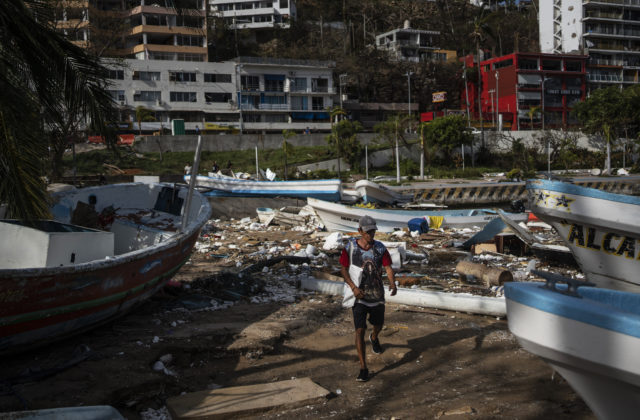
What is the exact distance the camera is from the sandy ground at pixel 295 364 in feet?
15.6

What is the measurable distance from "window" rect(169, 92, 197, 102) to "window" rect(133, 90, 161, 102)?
116 cm

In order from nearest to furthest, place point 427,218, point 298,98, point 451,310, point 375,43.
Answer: point 451,310 → point 427,218 → point 298,98 → point 375,43

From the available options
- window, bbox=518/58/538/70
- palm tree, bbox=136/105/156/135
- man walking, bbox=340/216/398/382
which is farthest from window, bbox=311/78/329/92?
man walking, bbox=340/216/398/382

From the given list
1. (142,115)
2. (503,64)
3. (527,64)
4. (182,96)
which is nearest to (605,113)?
(527,64)

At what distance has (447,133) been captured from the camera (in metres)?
40.8

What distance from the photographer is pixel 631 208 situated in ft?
23.7

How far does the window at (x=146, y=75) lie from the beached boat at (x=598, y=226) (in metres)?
46.7

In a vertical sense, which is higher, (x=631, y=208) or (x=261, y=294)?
(x=631, y=208)

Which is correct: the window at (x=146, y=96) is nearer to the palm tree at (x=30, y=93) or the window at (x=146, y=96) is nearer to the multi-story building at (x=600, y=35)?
the palm tree at (x=30, y=93)

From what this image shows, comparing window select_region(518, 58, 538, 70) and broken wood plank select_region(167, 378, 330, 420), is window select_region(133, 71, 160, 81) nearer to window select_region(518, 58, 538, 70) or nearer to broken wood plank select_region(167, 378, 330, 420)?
window select_region(518, 58, 538, 70)

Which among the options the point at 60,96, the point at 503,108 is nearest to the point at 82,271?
the point at 60,96

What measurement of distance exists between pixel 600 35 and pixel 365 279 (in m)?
70.2

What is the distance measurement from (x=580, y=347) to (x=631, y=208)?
16.3ft

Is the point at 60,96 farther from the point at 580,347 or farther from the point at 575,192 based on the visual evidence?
the point at 575,192
